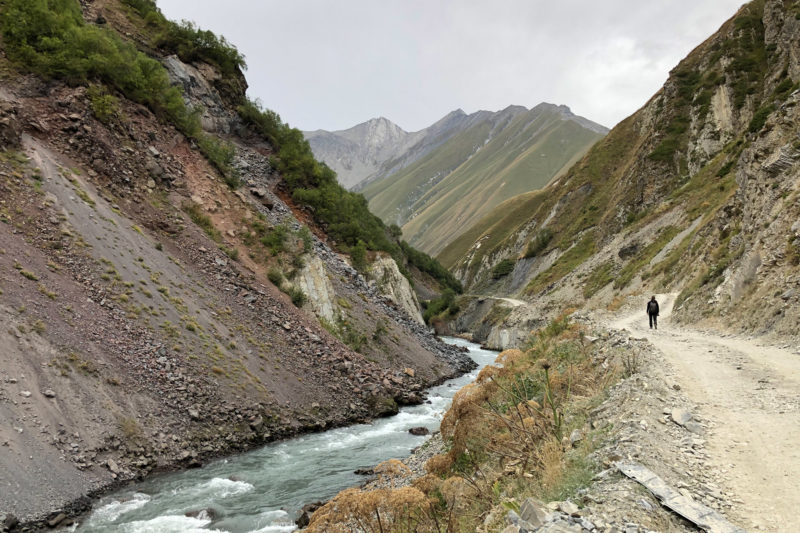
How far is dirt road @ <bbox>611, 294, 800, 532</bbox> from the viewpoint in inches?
191

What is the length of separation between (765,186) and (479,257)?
121121 mm

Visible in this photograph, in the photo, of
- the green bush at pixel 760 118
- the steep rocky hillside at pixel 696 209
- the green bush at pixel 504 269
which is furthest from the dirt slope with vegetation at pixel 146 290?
the green bush at pixel 504 269

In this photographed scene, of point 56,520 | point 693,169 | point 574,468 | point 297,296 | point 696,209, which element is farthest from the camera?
point 693,169

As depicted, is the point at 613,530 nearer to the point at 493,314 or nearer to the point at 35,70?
the point at 35,70

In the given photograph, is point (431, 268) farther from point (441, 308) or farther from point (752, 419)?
point (752, 419)

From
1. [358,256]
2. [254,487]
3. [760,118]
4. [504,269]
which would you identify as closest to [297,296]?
[254,487]

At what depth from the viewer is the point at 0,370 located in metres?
14.5

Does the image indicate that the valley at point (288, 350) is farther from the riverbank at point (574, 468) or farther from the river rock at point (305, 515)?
the river rock at point (305, 515)

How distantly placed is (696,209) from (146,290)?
162 ft

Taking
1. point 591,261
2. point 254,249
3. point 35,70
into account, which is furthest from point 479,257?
point 35,70

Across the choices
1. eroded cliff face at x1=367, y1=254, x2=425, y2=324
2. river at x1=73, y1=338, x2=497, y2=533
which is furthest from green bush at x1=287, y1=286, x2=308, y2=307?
eroded cliff face at x1=367, y1=254, x2=425, y2=324

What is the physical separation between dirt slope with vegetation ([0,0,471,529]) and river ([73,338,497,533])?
92 centimetres

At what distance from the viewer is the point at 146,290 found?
74.1ft

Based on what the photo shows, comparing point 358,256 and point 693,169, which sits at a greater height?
point 693,169
